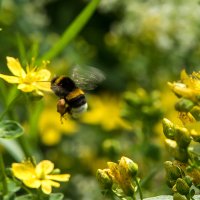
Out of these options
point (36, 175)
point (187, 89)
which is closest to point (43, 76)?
point (36, 175)

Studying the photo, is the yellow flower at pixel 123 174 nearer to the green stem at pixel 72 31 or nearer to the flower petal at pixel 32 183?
the flower petal at pixel 32 183

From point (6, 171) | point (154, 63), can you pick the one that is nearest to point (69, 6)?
point (154, 63)

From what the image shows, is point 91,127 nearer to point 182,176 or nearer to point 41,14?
point 41,14

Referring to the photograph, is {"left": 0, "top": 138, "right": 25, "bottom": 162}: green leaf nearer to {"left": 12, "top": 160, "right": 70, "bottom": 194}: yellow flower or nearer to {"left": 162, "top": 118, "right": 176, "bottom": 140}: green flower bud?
{"left": 12, "top": 160, "right": 70, "bottom": 194}: yellow flower

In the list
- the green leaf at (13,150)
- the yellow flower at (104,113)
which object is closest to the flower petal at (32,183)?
the green leaf at (13,150)

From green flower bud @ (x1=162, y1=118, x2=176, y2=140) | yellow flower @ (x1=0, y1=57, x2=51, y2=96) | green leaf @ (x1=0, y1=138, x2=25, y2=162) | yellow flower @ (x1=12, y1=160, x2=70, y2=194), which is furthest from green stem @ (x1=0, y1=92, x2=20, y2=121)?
green leaf @ (x1=0, y1=138, x2=25, y2=162)

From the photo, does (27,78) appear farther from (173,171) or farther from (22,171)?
(173,171)
